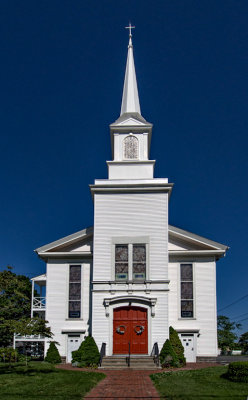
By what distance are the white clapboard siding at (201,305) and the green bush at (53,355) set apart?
643cm

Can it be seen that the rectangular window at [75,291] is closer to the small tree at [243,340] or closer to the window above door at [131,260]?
the window above door at [131,260]

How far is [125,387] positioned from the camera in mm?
15992

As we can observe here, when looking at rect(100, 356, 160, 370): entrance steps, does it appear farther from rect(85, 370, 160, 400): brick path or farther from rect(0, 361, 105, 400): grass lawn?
rect(0, 361, 105, 400): grass lawn

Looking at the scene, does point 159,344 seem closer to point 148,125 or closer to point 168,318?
point 168,318

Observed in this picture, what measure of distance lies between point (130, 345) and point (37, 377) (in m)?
7.08

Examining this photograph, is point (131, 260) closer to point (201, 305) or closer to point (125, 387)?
point (201, 305)

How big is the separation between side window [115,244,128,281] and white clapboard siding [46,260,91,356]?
2.74 meters

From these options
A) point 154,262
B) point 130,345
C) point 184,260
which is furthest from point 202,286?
point 130,345

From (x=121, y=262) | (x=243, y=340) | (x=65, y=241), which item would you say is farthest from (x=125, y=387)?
(x=243, y=340)

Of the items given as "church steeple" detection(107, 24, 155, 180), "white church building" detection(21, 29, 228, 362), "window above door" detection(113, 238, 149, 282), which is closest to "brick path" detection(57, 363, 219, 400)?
"white church building" detection(21, 29, 228, 362)

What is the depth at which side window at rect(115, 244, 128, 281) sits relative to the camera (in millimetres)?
24922

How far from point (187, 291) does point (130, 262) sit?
4.08 metres

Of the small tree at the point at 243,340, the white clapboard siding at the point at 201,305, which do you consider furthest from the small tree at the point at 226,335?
the white clapboard siding at the point at 201,305

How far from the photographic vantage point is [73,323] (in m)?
26.4
